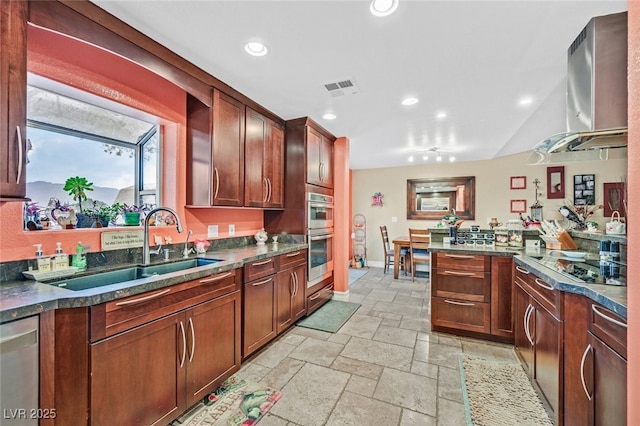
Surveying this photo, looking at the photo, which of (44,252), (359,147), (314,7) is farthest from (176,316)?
(359,147)

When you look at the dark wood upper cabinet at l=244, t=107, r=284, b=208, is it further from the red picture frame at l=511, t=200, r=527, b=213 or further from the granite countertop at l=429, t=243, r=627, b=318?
the red picture frame at l=511, t=200, r=527, b=213

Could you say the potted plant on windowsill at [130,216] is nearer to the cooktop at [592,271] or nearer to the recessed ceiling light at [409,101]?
the recessed ceiling light at [409,101]

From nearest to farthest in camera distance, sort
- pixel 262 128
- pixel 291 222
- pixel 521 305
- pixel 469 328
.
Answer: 1. pixel 521 305
2. pixel 469 328
3. pixel 262 128
4. pixel 291 222

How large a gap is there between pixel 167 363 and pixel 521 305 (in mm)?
2779

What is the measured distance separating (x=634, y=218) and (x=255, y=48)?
7.28 ft

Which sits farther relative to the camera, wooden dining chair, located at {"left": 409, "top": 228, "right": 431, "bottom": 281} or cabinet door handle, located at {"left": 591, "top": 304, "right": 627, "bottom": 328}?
wooden dining chair, located at {"left": 409, "top": 228, "right": 431, "bottom": 281}

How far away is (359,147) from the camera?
4.62 m

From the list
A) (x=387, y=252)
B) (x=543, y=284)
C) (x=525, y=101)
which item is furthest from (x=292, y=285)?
(x=387, y=252)

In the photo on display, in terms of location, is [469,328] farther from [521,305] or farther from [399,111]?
[399,111]

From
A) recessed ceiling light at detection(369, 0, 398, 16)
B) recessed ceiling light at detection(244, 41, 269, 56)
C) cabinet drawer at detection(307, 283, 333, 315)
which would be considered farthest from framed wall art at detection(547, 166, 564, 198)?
recessed ceiling light at detection(244, 41, 269, 56)

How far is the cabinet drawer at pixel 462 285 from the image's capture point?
2.61 metres

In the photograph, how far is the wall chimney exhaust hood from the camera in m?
1.56

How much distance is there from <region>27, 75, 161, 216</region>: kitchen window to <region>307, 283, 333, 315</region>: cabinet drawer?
6.92ft

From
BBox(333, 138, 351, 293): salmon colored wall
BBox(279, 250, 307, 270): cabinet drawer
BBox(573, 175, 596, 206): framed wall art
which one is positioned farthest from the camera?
BBox(573, 175, 596, 206): framed wall art
